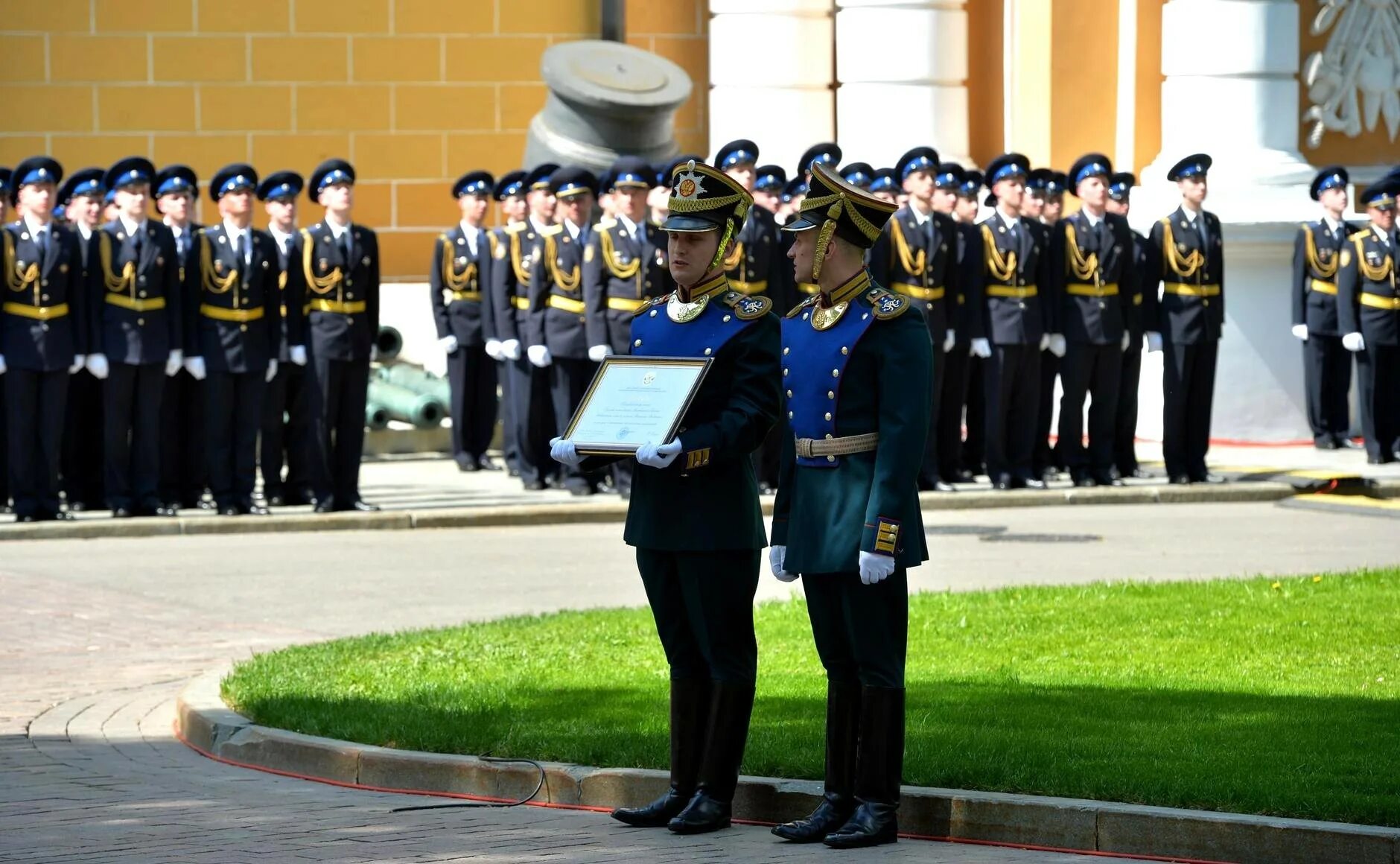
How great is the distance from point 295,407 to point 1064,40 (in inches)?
346

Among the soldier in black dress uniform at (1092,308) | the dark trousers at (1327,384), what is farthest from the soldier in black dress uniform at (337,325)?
the dark trousers at (1327,384)

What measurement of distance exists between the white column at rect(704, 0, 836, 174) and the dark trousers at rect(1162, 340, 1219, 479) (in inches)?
241

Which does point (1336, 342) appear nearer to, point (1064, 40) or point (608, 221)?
point (1064, 40)

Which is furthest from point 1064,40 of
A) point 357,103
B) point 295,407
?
point 295,407

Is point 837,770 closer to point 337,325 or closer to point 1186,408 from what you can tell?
point 337,325

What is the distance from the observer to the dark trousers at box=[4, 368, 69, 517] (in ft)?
50.8

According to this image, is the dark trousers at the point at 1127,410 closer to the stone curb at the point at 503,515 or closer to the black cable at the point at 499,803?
the stone curb at the point at 503,515

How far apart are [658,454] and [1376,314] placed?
43.5 ft

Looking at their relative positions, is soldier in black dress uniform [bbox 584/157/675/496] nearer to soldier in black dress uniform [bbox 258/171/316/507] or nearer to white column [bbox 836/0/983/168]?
soldier in black dress uniform [bbox 258/171/316/507]

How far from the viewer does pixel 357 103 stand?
23.3 meters

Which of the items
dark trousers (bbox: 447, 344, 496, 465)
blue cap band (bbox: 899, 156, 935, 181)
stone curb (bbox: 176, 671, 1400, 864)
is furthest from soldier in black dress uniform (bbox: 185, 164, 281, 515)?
stone curb (bbox: 176, 671, 1400, 864)

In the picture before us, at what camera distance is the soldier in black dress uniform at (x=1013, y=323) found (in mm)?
17469

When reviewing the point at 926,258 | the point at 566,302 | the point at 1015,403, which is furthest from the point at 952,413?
the point at 566,302

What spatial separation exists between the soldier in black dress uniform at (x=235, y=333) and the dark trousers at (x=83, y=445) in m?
0.91
